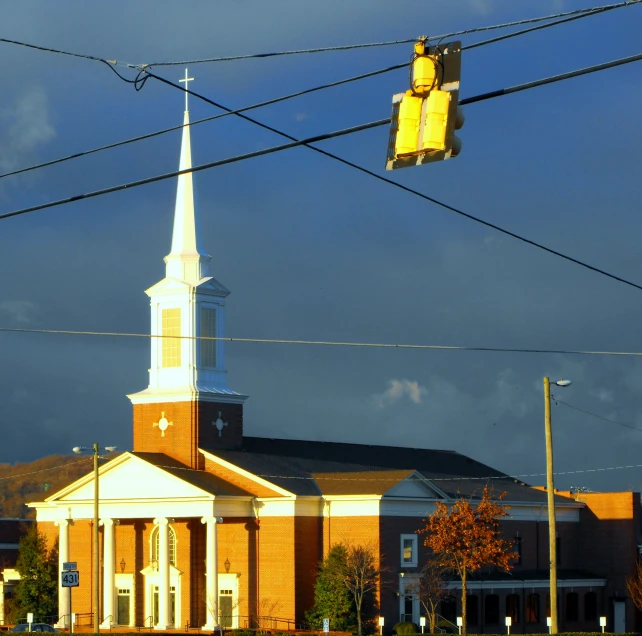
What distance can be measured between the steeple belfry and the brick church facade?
0.07 meters

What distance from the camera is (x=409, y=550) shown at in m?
67.7

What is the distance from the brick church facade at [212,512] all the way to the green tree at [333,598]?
1084 millimetres

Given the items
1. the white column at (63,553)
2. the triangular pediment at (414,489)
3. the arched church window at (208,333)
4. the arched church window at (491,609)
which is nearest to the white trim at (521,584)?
the arched church window at (491,609)

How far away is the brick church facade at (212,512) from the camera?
66125mm

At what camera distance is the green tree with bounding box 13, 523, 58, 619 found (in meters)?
70.2

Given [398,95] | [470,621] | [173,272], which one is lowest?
[470,621]

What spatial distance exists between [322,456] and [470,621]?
38.0ft

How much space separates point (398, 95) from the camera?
17.3 metres

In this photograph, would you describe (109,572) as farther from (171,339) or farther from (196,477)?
(171,339)

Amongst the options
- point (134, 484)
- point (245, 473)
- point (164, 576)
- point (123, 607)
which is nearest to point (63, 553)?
point (123, 607)

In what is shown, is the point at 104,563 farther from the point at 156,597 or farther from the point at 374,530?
the point at 374,530

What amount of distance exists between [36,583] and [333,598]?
1591cm

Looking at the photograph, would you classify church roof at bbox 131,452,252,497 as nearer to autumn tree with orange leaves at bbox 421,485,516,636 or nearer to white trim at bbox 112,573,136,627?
white trim at bbox 112,573,136,627

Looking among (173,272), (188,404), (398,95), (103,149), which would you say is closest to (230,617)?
(188,404)
